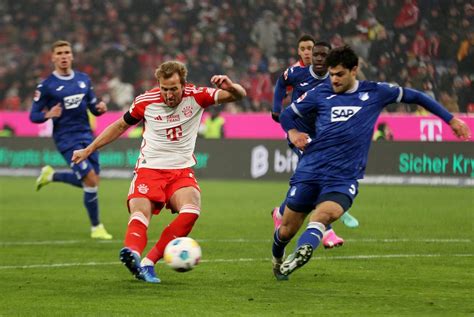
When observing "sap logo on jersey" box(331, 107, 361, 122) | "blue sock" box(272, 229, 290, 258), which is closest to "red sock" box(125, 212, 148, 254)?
"blue sock" box(272, 229, 290, 258)

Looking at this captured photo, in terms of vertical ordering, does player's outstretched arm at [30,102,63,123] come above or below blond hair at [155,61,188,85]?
below

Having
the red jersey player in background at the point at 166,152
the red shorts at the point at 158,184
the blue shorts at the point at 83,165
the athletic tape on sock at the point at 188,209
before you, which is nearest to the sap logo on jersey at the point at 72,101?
the blue shorts at the point at 83,165

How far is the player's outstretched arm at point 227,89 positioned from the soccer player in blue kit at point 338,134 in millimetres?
536

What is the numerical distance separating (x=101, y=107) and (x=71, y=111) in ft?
1.49

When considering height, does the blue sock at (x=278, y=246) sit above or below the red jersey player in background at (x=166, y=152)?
below

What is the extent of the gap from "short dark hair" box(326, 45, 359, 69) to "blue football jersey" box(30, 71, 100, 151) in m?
6.07

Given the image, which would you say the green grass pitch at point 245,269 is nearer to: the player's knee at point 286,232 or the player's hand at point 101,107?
the player's knee at point 286,232

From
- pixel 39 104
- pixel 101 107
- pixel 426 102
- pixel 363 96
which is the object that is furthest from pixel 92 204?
pixel 426 102

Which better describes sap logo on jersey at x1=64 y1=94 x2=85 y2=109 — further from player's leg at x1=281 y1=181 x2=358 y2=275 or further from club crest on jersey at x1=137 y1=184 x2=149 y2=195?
player's leg at x1=281 y1=181 x2=358 y2=275

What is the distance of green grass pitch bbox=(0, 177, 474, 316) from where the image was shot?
25.1 feet

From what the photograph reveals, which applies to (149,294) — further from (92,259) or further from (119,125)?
(92,259)

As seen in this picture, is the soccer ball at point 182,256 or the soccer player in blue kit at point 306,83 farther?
the soccer player in blue kit at point 306,83

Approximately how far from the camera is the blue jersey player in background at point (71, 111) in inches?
544

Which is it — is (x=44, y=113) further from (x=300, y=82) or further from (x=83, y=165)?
(x=300, y=82)
